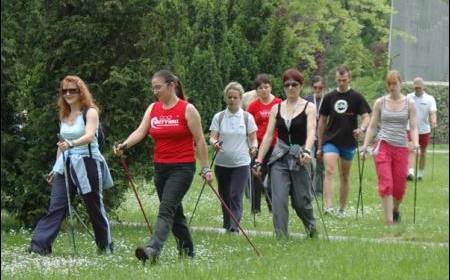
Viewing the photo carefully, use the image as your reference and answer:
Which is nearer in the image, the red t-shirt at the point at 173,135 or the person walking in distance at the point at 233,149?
the red t-shirt at the point at 173,135

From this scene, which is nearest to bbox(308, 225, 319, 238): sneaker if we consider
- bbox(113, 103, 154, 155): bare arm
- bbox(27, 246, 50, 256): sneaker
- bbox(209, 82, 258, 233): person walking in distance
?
bbox(209, 82, 258, 233): person walking in distance

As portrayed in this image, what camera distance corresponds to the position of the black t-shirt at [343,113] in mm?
14852

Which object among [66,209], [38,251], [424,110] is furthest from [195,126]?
[424,110]

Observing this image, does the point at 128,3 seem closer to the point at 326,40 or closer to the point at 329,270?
the point at 329,270

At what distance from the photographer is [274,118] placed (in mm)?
12094

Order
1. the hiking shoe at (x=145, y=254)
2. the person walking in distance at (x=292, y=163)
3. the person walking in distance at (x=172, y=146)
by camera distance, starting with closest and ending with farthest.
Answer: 1. the hiking shoe at (x=145, y=254)
2. the person walking in distance at (x=172, y=146)
3. the person walking in distance at (x=292, y=163)

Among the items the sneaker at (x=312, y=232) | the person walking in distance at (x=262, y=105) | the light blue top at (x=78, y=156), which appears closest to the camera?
the light blue top at (x=78, y=156)

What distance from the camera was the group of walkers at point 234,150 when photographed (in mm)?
10469

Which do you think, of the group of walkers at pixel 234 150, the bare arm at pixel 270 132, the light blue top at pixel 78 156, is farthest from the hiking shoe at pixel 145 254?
the bare arm at pixel 270 132

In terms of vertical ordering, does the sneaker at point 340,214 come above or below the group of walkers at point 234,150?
below

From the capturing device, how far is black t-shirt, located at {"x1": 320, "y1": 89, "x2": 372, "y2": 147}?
14.9 m

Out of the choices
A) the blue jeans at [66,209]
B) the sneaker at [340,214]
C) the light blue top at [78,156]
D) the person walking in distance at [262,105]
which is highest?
the person walking in distance at [262,105]

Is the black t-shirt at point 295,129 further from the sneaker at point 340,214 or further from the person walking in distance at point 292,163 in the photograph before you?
the sneaker at point 340,214

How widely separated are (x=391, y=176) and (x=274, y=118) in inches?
89.3
